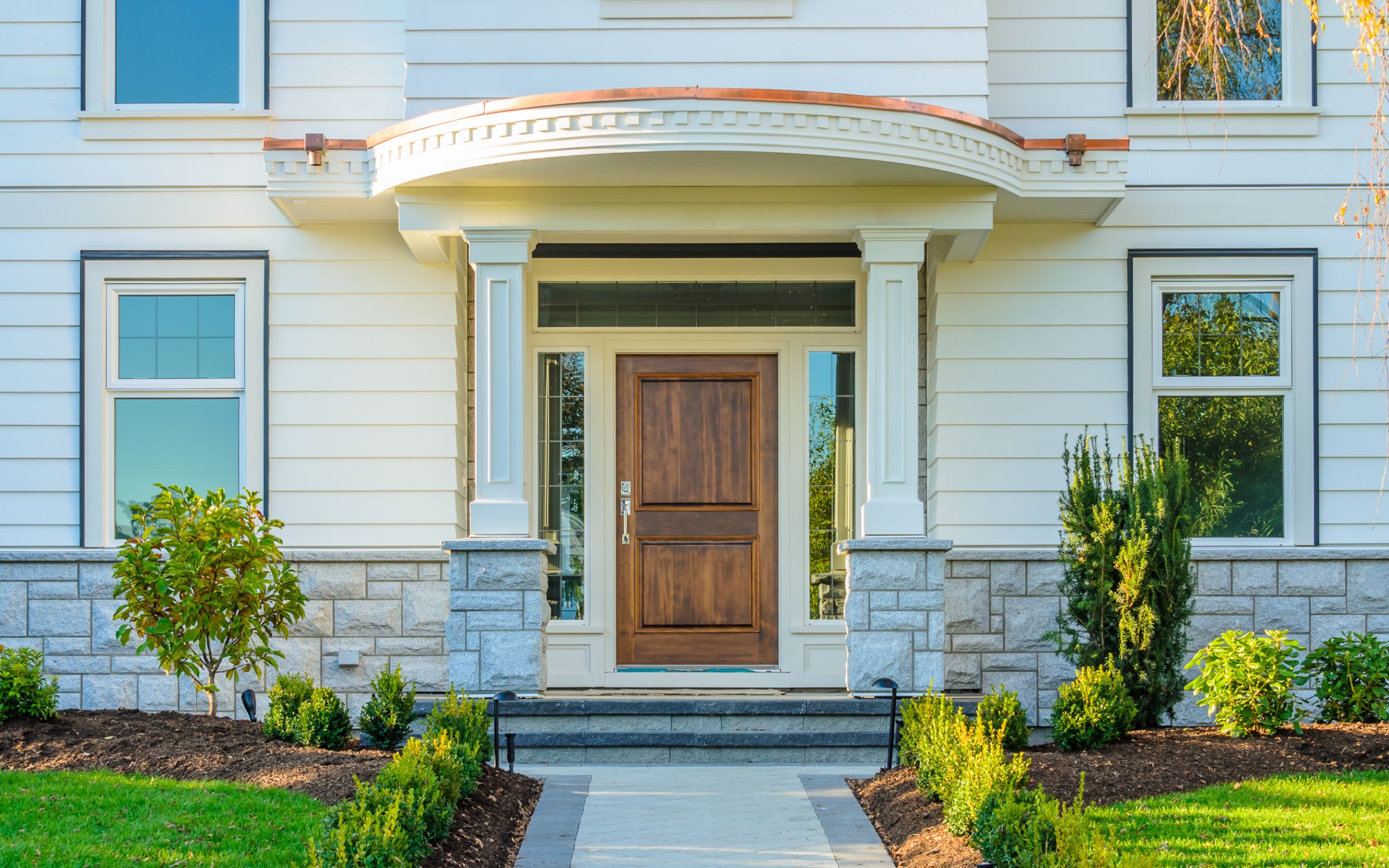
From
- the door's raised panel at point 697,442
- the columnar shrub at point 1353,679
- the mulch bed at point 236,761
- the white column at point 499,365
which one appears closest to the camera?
the mulch bed at point 236,761

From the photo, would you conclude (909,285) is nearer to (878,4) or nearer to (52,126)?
(878,4)

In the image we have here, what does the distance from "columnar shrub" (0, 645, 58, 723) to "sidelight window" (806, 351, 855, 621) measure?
186 inches

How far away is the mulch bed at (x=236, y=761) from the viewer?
562 centimetres

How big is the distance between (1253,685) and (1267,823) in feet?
4.83

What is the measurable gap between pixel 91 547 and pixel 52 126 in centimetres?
282

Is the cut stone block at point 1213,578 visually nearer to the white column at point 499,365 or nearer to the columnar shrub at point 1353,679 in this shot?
the columnar shrub at point 1353,679

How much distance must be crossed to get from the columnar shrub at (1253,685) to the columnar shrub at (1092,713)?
39cm

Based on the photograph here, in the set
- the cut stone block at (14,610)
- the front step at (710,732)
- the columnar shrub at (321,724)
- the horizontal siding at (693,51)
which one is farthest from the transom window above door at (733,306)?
the cut stone block at (14,610)

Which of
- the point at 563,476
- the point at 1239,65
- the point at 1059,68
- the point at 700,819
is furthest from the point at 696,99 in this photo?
the point at 1239,65

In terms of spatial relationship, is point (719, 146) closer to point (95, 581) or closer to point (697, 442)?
point (697, 442)

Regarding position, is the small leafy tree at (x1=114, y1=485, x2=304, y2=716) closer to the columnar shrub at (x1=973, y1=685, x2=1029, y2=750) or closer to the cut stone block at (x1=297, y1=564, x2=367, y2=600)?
the cut stone block at (x1=297, y1=564, x2=367, y2=600)

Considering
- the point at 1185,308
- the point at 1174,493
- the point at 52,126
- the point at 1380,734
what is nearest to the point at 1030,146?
the point at 1185,308

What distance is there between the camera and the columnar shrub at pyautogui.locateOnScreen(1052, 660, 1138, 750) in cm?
665

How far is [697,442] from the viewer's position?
9172mm
